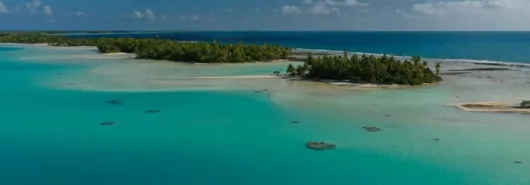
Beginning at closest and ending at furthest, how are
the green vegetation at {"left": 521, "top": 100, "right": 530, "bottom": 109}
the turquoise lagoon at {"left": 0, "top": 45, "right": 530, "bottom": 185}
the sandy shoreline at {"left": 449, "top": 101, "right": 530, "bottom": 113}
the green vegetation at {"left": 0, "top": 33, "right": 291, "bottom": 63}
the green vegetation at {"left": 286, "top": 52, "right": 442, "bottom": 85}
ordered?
the turquoise lagoon at {"left": 0, "top": 45, "right": 530, "bottom": 185}, the sandy shoreline at {"left": 449, "top": 101, "right": 530, "bottom": 113}, the green vegetation at {"left": 521, "top": 100, "right": 530, "bottom": 109}, the green vegetation at {"left": 286, "top": 52, "right": 442, "bottom": 85}, the green vegetation at {"left": 0, "top": 33, "right": 291, "bottom": 63}

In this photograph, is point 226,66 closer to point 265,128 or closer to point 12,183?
point 265,128

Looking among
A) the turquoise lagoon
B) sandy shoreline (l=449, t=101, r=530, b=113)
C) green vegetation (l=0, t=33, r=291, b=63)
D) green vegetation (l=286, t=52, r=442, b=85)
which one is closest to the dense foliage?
sandy shoreline (l=449, t=101, r=530, b=113)

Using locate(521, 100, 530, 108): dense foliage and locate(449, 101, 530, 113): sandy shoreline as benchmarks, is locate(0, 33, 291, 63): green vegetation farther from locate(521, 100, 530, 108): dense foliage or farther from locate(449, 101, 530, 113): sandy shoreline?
locate(521, 100, 530, 108): dense foliage

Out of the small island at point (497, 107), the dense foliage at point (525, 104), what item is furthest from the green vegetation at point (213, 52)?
the dense foliage at point (525, 104)

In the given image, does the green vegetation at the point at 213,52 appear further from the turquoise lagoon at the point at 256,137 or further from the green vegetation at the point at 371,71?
the turquoise lagoon at the point at 256,137

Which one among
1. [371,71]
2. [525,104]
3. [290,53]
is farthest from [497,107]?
[290,53]

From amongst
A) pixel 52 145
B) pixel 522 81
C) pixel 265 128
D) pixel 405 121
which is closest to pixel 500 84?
pixel 522 81

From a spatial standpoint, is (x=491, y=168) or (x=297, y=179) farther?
(x=491, y=168)
